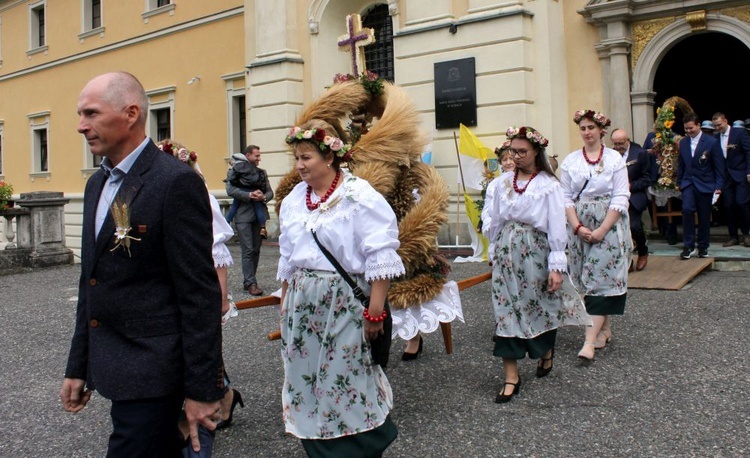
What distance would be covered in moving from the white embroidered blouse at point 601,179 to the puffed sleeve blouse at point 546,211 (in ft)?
3.53

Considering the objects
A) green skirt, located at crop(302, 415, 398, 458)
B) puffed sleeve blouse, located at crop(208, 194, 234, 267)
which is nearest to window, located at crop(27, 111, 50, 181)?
puffed sleeve blouse, located at crop(208, 194, 234, 267)

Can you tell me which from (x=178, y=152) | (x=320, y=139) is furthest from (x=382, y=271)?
(x=178, y=152)

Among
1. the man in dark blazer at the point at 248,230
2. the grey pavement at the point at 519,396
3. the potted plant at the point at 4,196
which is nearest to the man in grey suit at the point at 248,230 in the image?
the man in dark blazer at the point at 248,230

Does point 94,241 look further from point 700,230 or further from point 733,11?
point 733,11

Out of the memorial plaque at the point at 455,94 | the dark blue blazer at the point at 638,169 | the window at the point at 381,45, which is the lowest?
the dark blue blazer at the point at 638,169

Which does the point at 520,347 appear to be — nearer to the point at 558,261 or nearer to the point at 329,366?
the point at 558,261

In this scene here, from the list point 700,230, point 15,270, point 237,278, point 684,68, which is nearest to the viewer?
point 700,230

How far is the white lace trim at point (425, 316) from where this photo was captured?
5148 mm

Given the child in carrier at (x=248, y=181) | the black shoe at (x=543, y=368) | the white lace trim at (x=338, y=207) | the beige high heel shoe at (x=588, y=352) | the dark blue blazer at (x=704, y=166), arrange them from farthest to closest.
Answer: the dark blue blazer at (x=704, y=166), the child in carrier at (x=248, y=181), the beige high heel shoe at (x=588, y=352), the black shoe at (x=543, y=368), the white lace trim at (x=338, y=207)

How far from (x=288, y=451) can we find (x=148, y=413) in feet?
5.90

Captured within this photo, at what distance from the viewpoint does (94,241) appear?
2533 millimetres

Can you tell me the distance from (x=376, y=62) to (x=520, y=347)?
12149mm

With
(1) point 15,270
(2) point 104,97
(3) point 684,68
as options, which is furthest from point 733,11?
(1) point 15,270

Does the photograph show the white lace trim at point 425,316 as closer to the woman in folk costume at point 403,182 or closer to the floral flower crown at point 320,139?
the woman in folk costume at point 403,182
